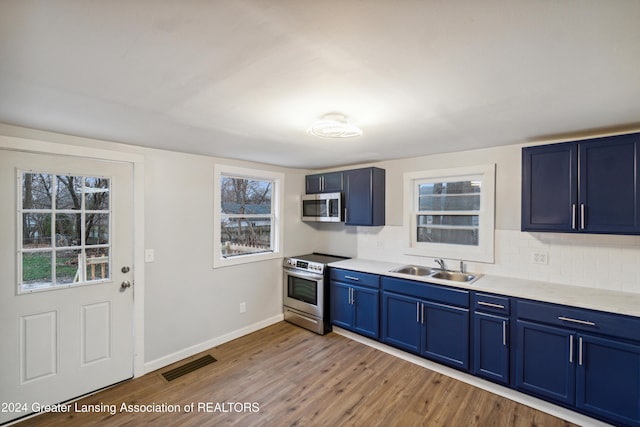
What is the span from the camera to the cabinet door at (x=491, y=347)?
7.97 ft

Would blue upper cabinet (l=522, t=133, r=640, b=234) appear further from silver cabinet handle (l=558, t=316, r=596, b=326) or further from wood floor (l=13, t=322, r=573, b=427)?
wood floor (l=13, t=322, r=573, b=427)

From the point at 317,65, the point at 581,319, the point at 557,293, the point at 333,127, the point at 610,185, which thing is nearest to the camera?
the point at 317,65

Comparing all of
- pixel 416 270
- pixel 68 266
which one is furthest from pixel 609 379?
pixel 68 266

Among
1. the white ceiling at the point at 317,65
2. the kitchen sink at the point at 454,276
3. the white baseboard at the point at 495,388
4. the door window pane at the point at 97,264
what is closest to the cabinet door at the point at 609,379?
the white baseboard at the point at 495,388

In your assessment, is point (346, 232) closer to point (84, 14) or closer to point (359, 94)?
point (359, 94)

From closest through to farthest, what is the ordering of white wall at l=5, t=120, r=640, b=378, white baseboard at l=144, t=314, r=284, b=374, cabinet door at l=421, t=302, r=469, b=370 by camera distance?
1. white wall at l=5, t=120, r=640, b=378
2. cabinet door at l=421, t=302, r=469, b=370
3. white baseboard at l=144, t=314, r=284, b=374

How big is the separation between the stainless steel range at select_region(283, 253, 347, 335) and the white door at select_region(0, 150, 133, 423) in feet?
6.31

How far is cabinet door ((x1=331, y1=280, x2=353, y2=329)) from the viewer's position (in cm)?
351

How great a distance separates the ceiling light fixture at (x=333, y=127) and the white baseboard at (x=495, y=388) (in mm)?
2479

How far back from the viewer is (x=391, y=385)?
8.67ft

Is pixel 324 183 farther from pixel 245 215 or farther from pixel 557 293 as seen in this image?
pixel 557 293

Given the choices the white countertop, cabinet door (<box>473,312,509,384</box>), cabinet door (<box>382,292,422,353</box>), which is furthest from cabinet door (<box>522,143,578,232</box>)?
cabinet door (<box>382,292,422,353</box>)

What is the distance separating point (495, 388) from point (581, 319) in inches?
38.1

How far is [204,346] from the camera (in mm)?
3273
